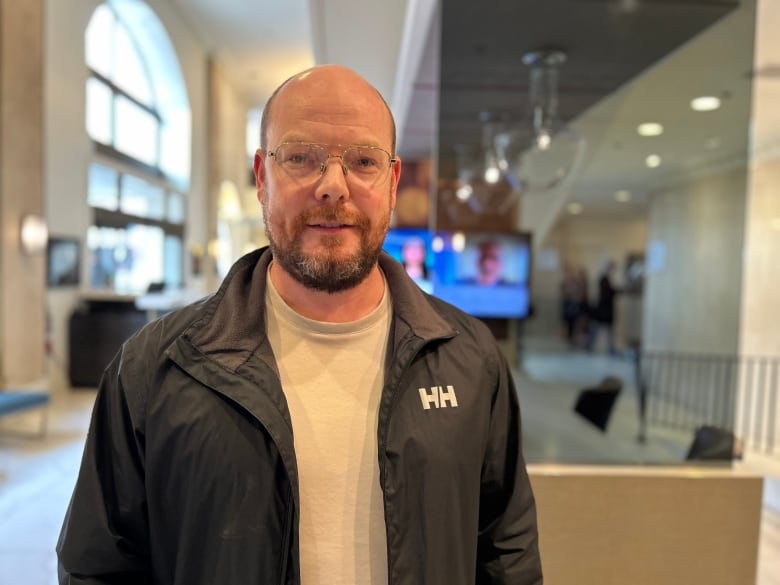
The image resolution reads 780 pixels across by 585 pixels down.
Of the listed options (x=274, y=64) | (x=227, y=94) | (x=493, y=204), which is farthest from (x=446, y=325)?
(x=227, y=94)

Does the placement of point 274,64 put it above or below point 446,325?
above

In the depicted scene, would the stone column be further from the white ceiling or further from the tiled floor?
the white ceiling

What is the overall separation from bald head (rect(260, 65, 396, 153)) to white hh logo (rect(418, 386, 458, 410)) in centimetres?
48

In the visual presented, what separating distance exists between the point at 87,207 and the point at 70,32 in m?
2.18

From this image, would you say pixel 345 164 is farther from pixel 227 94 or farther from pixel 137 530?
pixel 227 94

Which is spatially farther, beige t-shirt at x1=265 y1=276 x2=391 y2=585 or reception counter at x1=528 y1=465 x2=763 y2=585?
reception counter at x1=528 y1=465 x2=763 y2=585

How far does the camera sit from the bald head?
1006mm

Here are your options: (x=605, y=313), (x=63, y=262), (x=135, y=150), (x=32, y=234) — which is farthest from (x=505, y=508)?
(x=605, y=313)

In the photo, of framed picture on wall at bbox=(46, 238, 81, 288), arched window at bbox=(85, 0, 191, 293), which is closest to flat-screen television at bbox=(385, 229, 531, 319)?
framed picture on wall at bbox=(46, 238, 81, 288)

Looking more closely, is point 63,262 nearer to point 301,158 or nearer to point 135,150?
point 135,150

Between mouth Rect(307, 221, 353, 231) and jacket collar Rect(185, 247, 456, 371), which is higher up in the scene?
mouth Rect(307, 221, 353, 231)

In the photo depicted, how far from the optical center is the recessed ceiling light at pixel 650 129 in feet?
19.0

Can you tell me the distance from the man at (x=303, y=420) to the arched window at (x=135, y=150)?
815cm

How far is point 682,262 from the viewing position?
8914 mm
